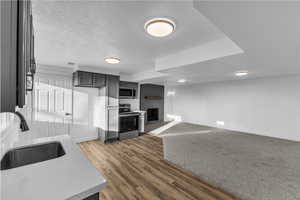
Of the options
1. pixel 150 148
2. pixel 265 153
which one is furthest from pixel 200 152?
pixel 265 153

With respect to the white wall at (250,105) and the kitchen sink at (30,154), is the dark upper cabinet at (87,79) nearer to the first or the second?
the kitchen sink at (30,154)

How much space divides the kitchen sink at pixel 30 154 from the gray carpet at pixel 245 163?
2220 mm

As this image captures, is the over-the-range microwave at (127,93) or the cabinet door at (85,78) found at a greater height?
the cabinet door at (85,78)

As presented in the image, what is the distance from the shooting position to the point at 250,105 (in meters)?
4.77

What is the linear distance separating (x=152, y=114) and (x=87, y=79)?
3.88m

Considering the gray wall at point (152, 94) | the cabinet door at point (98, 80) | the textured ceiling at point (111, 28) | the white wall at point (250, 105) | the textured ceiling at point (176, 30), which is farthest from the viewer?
the gray wall at point (152, 94)

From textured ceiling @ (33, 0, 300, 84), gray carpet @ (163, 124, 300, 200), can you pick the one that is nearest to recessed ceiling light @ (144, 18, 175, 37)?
textured ceiling @ (33, 0, 300, 84)

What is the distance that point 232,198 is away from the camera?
1701mm

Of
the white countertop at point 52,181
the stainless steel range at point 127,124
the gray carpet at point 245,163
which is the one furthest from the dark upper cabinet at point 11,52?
the stainless steel range at point 127,124

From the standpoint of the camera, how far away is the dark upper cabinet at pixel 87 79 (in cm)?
360

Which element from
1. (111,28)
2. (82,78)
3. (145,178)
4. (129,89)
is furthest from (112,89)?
(145,178)

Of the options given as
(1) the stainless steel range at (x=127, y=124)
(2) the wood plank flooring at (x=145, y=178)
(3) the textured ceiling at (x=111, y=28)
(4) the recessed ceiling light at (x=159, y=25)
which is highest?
(3) the textured ceiling at (x=111, y=28)

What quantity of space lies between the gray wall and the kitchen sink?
4.55 metres

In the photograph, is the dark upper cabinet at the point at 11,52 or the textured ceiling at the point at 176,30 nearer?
the dark upper cabinet at the point at 11,52
